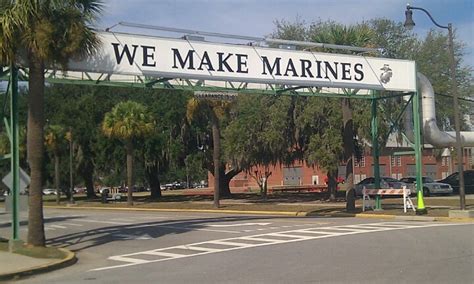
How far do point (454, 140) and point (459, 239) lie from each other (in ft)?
42.1

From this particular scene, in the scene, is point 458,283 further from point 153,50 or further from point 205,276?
point 153,50

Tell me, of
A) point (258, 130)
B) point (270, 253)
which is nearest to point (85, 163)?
point (258, 130)

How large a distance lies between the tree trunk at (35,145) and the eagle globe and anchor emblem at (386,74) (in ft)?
52.9

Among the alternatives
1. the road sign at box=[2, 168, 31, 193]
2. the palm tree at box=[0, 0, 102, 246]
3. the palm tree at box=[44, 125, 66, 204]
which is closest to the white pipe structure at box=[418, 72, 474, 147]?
the palm tree at box=[0, 0, 102, 246]

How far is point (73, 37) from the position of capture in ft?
51.8

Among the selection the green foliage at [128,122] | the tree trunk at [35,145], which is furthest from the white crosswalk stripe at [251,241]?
the green foliage at [128,122]

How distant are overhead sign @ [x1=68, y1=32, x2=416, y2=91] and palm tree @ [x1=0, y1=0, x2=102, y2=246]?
10.1 ft

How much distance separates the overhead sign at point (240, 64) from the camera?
2152 cm

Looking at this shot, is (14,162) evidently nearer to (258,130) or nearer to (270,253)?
(270,253)

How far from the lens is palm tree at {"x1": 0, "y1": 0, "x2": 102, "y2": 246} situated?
15.3 m

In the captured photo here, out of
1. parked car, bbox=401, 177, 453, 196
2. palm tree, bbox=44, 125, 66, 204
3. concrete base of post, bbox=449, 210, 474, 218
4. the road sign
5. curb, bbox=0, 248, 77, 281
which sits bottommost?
curb, bbox=0, 248, 77, 281

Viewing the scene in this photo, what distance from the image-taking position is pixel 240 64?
24.0m

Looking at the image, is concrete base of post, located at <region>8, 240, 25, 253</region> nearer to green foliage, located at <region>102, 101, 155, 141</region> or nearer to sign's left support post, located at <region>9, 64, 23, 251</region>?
sign's left support post, located at <region>9, 64, 23, 251</region>

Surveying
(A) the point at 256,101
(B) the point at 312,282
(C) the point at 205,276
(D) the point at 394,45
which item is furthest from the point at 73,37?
(D) the point at 394,45
